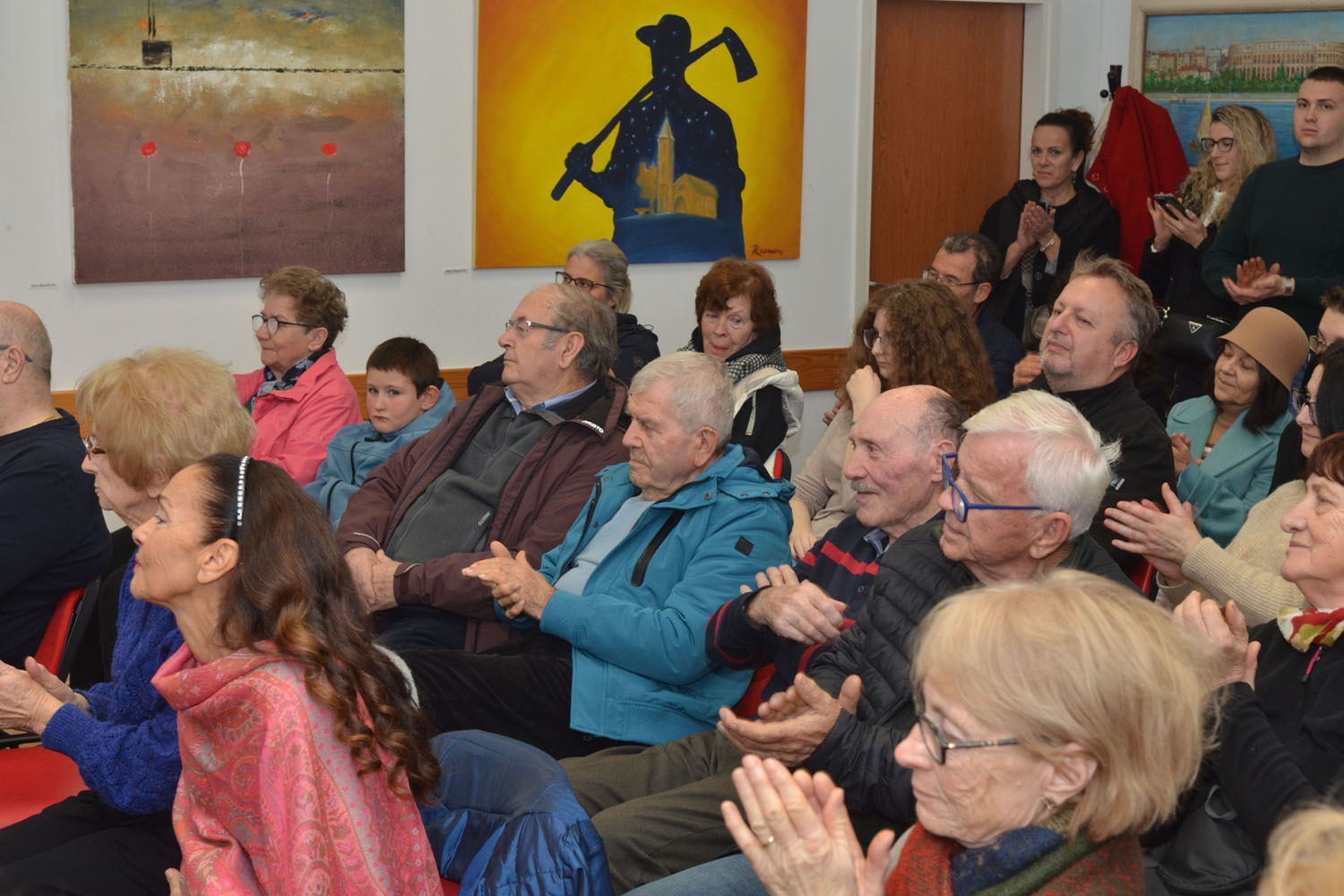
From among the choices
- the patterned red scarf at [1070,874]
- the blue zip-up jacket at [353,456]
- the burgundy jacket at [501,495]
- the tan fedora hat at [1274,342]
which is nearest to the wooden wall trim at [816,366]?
the blue zip-up jacket at [353,456]

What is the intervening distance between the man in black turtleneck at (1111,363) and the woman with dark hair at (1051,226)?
2.05 meters

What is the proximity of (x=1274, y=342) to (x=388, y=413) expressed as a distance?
2.70 meters

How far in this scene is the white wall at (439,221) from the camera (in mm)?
4559

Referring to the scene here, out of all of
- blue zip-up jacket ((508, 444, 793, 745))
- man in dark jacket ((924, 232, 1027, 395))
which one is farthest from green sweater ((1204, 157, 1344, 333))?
blue zip-up jacket ((508, 444, 793, 745))

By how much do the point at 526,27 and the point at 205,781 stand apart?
4.18 meters

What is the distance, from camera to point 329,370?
4523 mm

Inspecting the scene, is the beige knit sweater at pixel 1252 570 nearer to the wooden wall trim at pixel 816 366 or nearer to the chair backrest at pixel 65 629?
the chair backrest at pixel 65 629

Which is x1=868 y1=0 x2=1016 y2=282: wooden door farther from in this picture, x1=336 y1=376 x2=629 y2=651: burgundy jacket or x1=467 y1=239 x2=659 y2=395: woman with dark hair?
x1=336 y1=376 x2=629 y2=651: burgundy jacket

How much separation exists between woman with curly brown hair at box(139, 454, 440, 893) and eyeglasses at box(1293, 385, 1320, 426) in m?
2.08

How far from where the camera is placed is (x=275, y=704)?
1805 millimetres

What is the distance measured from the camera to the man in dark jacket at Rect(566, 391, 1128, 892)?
2.35 m

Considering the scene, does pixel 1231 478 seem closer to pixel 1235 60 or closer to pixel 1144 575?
pixel 1144 575

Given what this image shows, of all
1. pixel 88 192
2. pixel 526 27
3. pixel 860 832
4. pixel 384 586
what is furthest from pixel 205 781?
pixel 526 27

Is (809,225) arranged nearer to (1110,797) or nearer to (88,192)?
(88,192)
